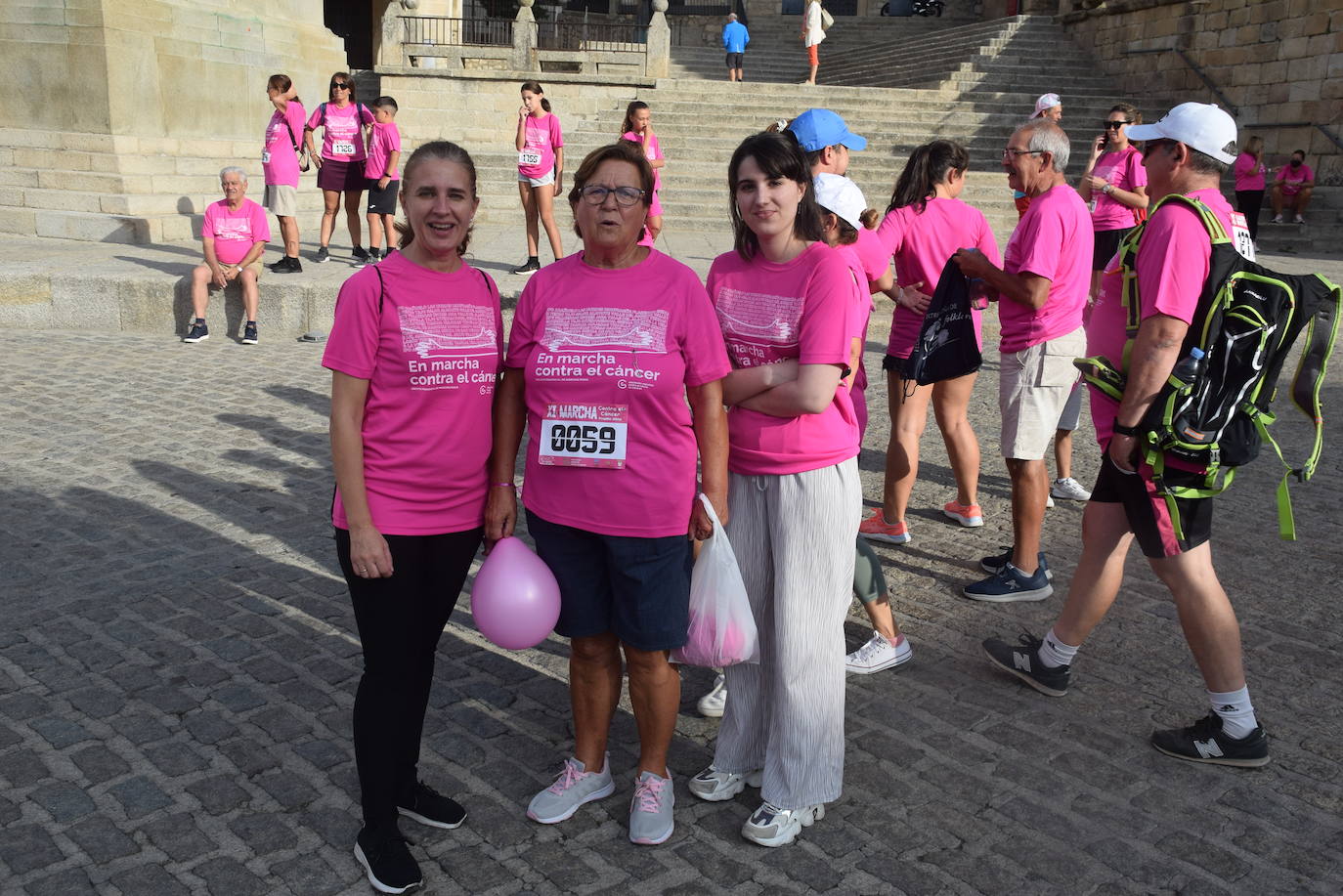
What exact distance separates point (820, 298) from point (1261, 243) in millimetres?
17945

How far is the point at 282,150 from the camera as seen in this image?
11328 mm

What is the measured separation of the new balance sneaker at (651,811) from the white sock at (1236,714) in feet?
5.60

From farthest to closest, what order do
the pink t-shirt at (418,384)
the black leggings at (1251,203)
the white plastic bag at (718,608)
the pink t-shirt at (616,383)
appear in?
1. the black leggings at (1251,203)
2. the white plastic bag at (718,608)
3. the pink t-shirt at (616,383)
4. the pink t-shirt at (418,384)

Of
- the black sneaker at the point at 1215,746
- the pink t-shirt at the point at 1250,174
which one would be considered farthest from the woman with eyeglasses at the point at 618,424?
the pink t-shirt at the point at 1250,174

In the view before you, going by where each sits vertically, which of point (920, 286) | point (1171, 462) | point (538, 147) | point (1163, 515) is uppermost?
point (538, 147)

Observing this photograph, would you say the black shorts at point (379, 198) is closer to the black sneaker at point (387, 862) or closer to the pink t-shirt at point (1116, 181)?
the pink t-shirt at point (1116, 181)

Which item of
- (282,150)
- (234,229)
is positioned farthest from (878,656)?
(282,150)

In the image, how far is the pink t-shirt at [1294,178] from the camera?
60.0 feet

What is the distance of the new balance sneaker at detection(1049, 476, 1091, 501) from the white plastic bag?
3687 millimetres

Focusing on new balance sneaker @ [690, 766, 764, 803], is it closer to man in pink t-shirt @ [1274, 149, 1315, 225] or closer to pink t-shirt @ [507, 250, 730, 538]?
pink t-shirt @ [507, 250, 730, 538]

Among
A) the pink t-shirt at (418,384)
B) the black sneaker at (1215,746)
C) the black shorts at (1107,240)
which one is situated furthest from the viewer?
the black shorts at (1107,240)

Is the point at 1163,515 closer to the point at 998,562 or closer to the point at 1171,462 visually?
the point at 1171,462

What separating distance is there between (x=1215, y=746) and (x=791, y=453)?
5.39 ft

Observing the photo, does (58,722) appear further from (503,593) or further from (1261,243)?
(1261,243)
